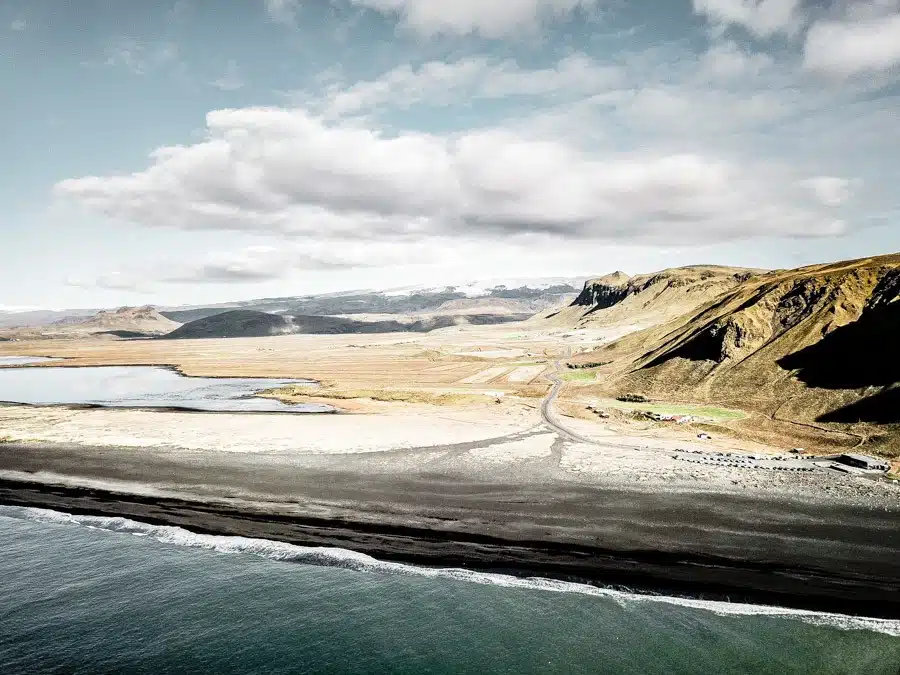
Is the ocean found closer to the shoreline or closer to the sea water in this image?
the shoreline

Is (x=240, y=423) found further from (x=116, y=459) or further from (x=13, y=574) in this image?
(x=13, y=574)

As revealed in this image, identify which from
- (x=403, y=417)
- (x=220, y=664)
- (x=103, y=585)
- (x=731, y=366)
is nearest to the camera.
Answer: (x=220, y=664)

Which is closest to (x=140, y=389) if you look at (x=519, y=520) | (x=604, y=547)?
(x=519, y=520)

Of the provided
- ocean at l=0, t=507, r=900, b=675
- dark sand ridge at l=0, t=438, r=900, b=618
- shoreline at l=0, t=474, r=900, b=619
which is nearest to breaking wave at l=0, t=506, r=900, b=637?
ocean at l=0, t=507, r=900, b=675

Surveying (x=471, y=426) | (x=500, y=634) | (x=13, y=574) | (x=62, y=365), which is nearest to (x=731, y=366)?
(x=471, y=426)

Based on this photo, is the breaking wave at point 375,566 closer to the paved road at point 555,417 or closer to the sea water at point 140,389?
the paved road at point 555,417

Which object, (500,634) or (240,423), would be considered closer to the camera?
(500,634)
